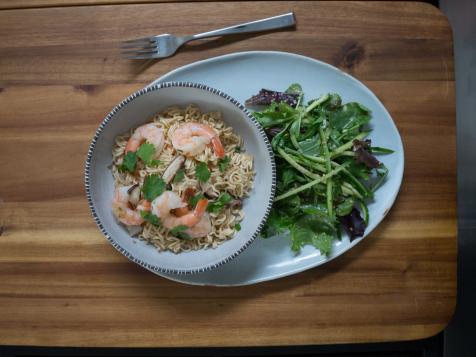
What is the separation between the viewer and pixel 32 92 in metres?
2.15

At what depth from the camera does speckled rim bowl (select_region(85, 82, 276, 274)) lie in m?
1.85

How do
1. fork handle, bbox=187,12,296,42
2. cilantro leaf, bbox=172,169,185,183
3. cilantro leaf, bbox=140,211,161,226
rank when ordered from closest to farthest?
cilantro leaf, bbox=140,211,161,226, cilantro leaf, bbox=172,169,185,183, fork handle, bbox=187,12,296,42

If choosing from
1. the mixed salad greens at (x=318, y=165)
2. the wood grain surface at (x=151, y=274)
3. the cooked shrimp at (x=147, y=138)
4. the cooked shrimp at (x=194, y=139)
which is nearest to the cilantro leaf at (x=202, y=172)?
the cooked shrimp at (x=194, y=139)

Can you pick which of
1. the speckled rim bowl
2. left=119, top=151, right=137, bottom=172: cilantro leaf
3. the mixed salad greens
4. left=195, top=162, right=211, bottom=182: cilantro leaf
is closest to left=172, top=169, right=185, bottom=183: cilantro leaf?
left=195, top=162, right=211, bottom=182: cilantro leaf

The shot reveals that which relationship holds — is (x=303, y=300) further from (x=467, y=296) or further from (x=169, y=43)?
(x=169, y=43)

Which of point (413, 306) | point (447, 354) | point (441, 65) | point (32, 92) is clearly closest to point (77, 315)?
point (32, 92)

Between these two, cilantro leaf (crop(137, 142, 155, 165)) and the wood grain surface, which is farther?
the wood grain surface

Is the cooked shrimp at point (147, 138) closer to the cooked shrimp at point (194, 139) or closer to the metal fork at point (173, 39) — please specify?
the cooked shrimp at point (194, 139)

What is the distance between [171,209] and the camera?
1.86 meters

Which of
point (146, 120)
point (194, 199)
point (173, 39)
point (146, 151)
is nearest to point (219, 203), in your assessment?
point (194, 199)

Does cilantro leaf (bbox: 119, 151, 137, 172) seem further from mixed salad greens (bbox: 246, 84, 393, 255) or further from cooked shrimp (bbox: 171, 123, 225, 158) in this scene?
mixed salad greens (bbox: 246, 84, 393, 255)

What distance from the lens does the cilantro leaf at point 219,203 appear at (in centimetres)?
195

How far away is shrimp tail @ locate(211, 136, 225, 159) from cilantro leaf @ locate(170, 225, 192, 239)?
14.1 inches

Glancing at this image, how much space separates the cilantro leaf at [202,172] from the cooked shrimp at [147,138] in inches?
8.2
